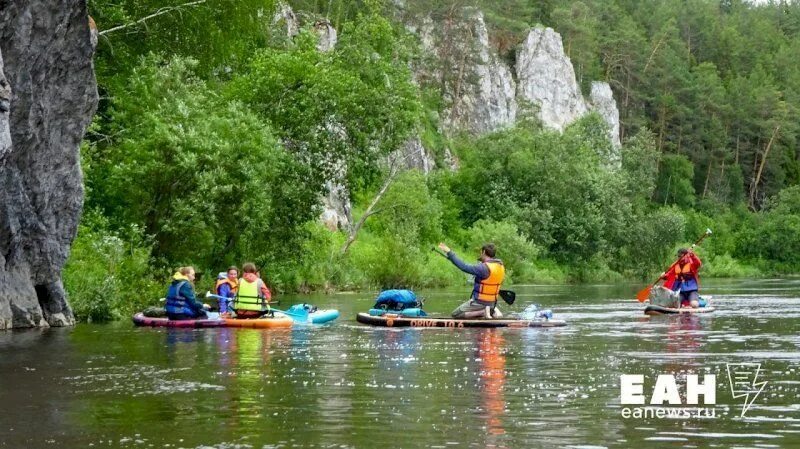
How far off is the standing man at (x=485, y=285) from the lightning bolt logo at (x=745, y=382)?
23.1 feet

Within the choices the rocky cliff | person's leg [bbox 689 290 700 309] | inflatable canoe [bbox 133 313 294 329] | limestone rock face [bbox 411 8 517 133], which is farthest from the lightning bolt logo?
limestone rock face [bbox 411 8 517 133]

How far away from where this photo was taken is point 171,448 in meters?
9.00

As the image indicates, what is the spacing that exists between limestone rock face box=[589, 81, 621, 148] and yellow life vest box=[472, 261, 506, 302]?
78501mm

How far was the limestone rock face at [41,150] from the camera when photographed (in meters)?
20.2

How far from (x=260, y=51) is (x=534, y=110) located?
48.5 m

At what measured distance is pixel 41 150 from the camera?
21.7m

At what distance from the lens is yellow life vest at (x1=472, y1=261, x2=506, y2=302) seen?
21625 millimetres

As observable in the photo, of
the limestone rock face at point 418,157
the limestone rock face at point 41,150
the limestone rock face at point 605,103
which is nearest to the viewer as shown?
the limestone rock face at point 41,150

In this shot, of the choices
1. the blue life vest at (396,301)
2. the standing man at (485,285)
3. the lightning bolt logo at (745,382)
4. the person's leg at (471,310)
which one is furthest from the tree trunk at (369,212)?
the lightning bolt logo at (745,382)

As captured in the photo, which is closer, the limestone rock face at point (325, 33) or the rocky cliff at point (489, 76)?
the limestone rock face at point (325, 33)

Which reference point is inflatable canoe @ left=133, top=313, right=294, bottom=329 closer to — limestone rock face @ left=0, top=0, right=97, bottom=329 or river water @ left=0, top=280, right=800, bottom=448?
river water @ left=0, top=280, right=800, bottom=448

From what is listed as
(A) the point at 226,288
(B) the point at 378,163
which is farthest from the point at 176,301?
(B) the point at 378,163

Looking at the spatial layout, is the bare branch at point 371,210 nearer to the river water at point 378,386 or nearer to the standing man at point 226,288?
the standing man at point 226,288

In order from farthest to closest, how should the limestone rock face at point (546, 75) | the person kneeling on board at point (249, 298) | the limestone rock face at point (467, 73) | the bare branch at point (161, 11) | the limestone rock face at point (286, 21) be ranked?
the limestone rock face at point (546, 75)
the limestone rock face at point (467, 73)
the limestone rock face at point (286, 21)
the bare branch at point (161, 11)
the person kneeling on board at point (249, 298)
